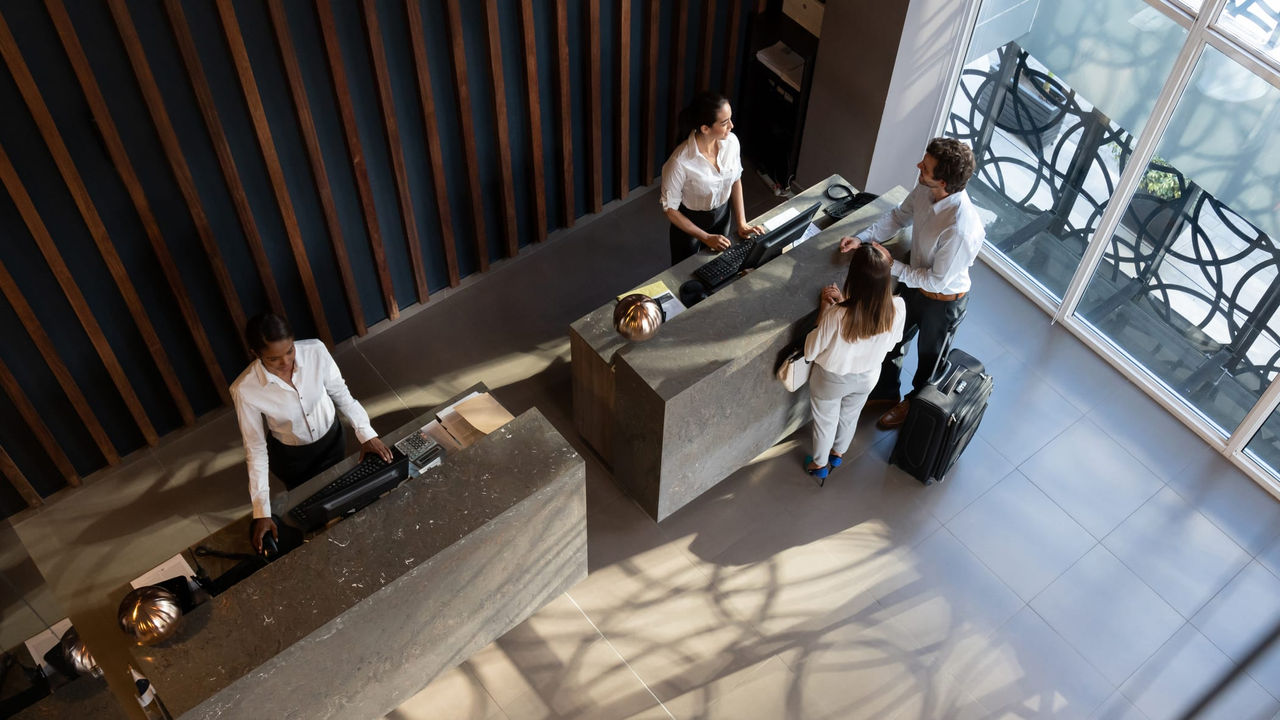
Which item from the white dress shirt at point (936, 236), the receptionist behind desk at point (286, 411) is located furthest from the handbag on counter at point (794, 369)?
the receptionist behind desk at point (286, 411)

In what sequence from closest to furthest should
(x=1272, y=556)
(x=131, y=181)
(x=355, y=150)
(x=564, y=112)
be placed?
(x=131, y=181) → (x=355, y=150) → (x=1272, y=556) → (x=564, y=112)

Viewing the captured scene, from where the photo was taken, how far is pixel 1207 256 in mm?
5930

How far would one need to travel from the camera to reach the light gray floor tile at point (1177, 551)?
18.6ft

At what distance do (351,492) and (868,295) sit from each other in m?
2.37

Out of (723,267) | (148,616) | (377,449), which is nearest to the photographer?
(148,616)

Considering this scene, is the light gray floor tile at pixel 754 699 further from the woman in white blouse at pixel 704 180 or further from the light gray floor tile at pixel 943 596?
the woman in white blouse at pixel 704 180

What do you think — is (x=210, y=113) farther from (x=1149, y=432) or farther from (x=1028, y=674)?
(x=1149, y=432)

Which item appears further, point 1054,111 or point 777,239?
point 1054,111

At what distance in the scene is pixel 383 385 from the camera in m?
6.37

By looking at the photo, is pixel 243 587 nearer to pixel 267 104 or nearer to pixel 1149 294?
pixel 267 104

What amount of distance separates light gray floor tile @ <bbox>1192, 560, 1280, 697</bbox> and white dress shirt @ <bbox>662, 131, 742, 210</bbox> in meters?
3.32

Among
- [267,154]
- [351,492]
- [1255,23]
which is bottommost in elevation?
[351,492]

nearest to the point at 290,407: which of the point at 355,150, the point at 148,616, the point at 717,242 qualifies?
the point at 148,616

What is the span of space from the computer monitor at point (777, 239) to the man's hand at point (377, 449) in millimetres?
1991
